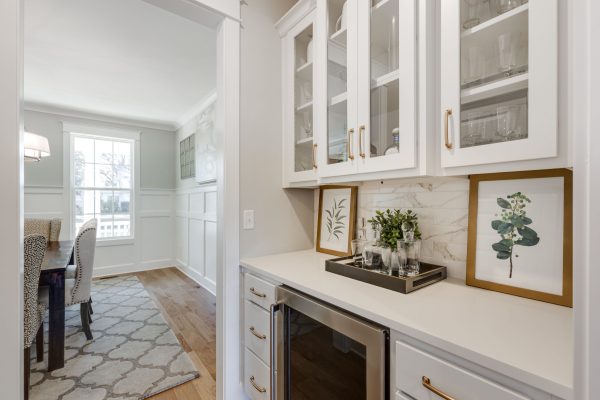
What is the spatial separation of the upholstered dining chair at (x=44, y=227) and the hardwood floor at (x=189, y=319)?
4.13 feet

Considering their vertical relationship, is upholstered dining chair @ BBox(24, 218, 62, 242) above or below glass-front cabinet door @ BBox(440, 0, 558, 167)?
below

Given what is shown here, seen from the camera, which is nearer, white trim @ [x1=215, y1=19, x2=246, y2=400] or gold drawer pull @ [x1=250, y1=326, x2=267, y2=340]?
gold drawer pull @ [x1=250, y1=326, x2=267, y2=340]

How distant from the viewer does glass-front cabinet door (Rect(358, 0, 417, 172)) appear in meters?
1.04

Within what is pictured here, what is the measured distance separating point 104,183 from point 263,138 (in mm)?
4035

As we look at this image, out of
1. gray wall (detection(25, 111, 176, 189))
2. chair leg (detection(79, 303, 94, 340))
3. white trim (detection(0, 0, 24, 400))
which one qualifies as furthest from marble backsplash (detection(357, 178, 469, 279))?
gray wall (detection(25, 111, 176, 189))

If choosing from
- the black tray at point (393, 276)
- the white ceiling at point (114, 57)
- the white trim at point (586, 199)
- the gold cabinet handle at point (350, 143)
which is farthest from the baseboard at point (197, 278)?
the white trim at point (586, 199)

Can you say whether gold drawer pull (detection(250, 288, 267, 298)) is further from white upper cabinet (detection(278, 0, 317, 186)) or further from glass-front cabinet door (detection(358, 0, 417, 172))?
glass-front cabinet door (detection(358, 0, 417, 172))

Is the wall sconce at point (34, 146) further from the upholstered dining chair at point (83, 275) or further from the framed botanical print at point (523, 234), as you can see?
the framed botanical print at point (523, 234)

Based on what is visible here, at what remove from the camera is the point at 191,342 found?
2381 millimetres

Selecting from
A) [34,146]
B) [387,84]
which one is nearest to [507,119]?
[387,84]

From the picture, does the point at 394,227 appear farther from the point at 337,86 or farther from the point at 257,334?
the point at 257,334

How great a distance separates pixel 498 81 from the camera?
90 centimetres

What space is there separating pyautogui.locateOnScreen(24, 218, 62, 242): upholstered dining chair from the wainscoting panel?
61.4 inches

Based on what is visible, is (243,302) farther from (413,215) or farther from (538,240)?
(538,240)
